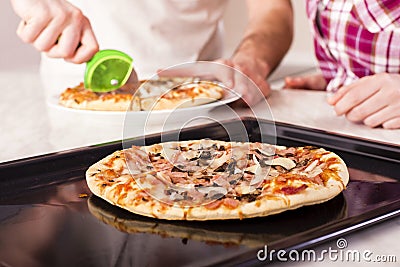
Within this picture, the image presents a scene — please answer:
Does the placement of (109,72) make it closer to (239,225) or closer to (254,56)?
(254,56)

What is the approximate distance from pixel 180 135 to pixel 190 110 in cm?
17

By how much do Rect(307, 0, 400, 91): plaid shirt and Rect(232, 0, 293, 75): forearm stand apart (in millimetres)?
185

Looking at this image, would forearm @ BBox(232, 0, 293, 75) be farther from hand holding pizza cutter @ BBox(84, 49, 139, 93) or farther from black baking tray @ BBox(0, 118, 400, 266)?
black baking tray @ BBox(0, 118, 400, 266)

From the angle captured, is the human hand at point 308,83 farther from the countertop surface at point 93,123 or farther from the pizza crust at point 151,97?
the pizza crust at point 151,97

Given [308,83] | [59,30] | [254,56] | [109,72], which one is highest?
[59,30]

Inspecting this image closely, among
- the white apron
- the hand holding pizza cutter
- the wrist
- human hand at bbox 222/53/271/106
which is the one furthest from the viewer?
the white apron

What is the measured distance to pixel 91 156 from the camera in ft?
3.84

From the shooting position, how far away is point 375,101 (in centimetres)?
140

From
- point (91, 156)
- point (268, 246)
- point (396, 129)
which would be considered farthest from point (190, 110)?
point (268, 246)

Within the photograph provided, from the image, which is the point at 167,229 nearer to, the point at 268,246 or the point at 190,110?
the point at 268,246

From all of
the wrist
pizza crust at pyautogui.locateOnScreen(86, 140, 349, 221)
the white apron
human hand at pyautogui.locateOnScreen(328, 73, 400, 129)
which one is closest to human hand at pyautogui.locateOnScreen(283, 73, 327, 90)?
the wrist

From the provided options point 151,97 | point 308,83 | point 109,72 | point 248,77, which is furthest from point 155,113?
point 308,83

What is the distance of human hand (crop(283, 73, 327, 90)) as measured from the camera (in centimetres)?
197

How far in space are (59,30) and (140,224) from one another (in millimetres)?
702
